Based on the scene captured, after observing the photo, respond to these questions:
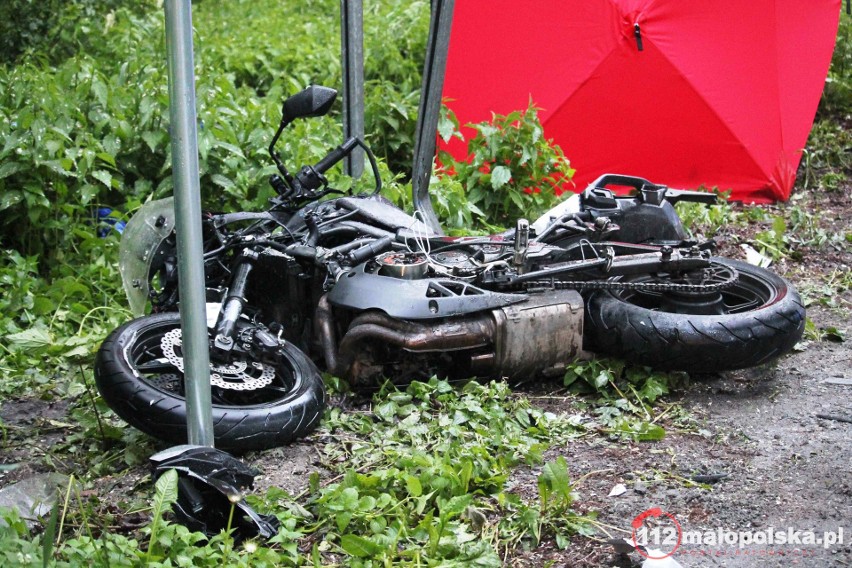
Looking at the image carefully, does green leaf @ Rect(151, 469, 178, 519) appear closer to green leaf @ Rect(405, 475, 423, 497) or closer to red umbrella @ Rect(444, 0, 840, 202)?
green leaf @ Rect(405, 475, 423, 497)

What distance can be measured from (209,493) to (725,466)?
1974 mm

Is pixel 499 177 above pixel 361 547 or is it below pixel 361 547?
above

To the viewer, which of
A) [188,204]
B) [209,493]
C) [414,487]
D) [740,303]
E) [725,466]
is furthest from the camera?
[740,303]

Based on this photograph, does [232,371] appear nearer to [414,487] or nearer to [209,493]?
[209,493]

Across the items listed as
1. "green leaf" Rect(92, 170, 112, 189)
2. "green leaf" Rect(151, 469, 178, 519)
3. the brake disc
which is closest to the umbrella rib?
"green leaf" Rect(92, 170, 112, 189)

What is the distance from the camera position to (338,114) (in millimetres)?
8875

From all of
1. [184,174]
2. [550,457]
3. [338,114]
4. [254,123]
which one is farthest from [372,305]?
[338,114]

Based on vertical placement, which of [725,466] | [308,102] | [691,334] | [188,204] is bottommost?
[725,466]

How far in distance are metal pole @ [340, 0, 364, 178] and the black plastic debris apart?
3.19 m

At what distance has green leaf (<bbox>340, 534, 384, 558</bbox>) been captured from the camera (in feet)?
10.9

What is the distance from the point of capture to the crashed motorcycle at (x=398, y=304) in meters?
4.30

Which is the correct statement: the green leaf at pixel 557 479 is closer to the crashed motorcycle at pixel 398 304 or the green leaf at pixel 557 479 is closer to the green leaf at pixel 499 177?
the crashed motorcycle at pixel 398 304

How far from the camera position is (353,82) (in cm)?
643

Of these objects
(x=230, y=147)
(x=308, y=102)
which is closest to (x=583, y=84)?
(x=230, y=147)
